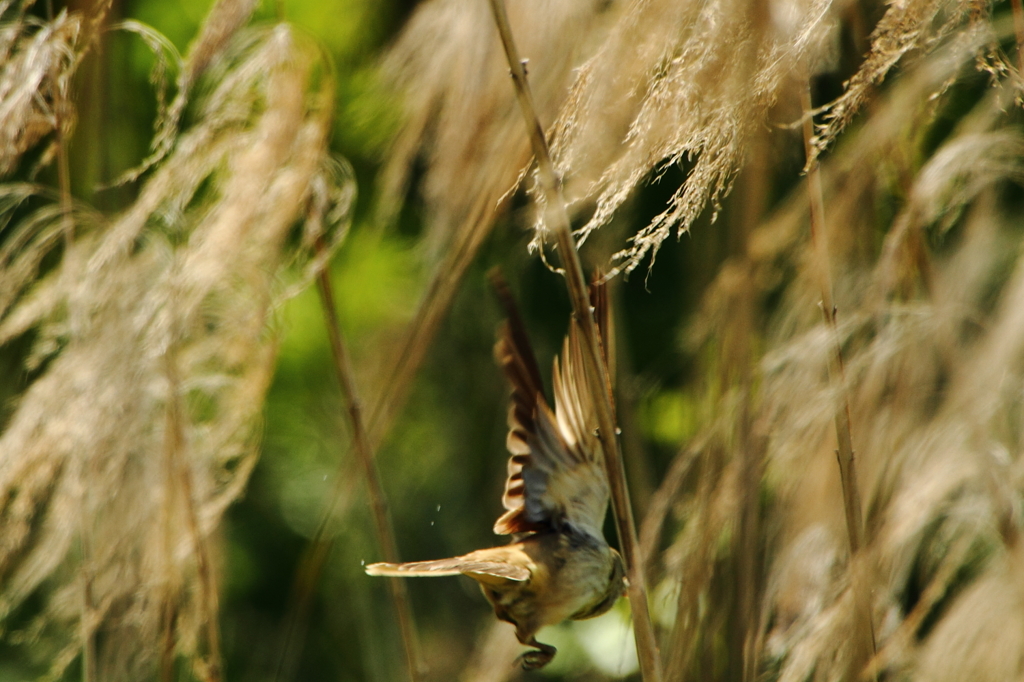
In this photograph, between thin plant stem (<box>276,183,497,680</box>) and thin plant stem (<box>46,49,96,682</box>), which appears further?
thin plant stem (<box>46,49,96,682</box>)

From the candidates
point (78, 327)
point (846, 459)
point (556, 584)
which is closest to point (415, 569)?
point (556, 584)

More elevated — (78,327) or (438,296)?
(438,296)

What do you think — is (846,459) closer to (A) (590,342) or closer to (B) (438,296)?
(A) (590,342)

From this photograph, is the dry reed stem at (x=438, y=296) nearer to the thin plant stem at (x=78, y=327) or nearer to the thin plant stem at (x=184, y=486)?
the thin plant stem at (x=184, y=486)

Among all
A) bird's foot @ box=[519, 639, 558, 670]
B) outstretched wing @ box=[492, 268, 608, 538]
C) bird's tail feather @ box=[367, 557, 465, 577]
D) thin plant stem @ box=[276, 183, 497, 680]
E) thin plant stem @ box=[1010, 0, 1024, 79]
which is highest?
thin plant stem @ box=[1010, 0, 1024, 79]

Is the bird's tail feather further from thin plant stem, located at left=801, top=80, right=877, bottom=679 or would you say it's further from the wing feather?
thin plant stem, located at left=801, top=80, right=877, bottom=679

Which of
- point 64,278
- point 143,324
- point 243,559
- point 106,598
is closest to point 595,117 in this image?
point 143,324

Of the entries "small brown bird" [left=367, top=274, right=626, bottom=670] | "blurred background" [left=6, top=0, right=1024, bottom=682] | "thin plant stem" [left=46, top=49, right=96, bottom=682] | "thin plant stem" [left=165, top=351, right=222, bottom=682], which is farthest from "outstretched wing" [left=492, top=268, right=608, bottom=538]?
"thin plant stem" [left=46, top=49, right=96, bottom=682]
